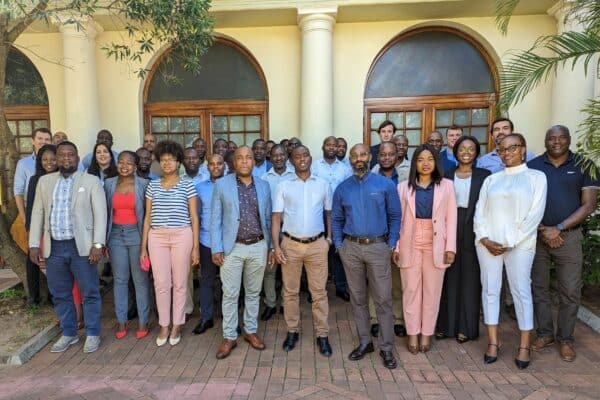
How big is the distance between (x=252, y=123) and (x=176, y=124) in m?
1.35

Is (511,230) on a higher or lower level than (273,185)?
lower

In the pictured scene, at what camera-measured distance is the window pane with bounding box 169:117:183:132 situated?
7.23 meters

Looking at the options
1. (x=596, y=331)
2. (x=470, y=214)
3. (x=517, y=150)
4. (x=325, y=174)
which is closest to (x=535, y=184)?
(x=517, y=150)

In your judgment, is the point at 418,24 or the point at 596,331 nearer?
the point at 596,331

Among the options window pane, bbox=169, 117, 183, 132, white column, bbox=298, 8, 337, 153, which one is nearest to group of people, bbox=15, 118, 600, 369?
white column, bbox=298, 8, 337, 153

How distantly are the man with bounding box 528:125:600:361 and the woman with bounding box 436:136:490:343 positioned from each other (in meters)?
0.53

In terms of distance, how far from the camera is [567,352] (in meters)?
3.61

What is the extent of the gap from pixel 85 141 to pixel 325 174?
161 inches

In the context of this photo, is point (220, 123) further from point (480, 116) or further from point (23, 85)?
point (480, 116)

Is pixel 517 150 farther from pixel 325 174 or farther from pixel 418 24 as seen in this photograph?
pixel 418 24

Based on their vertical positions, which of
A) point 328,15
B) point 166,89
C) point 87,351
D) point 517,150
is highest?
point 328,15

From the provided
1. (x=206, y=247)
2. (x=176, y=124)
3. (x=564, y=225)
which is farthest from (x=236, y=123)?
(x=564, y=225)

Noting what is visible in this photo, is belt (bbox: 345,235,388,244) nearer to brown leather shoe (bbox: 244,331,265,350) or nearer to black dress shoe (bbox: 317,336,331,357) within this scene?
black dress shoe (bbox: 317,336,331,357)

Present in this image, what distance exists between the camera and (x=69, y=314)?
13.2ft
